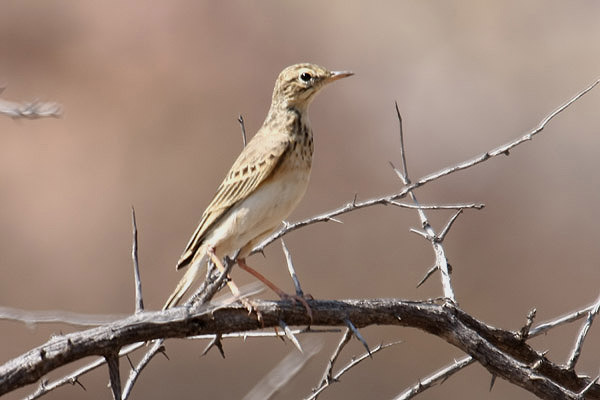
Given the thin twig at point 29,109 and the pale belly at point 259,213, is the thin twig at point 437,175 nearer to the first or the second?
the pale belly at point 259,213

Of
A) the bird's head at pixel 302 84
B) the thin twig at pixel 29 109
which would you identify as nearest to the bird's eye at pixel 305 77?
the bird's head at pixel 302 84

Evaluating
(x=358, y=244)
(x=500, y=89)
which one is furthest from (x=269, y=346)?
(x=500, y=89)

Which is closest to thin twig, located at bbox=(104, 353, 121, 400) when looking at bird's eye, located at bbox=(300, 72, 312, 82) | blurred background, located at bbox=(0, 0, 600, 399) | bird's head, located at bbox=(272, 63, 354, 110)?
bird's head, located at bbox=(272, 63, 354, 110)

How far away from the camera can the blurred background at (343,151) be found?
14375 mm

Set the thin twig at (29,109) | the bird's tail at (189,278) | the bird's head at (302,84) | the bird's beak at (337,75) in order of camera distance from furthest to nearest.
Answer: the bird's head at (302,84)
the bird's beak at (337,75)
the bird's tail at (189,278)
the thin twig at (29,109)

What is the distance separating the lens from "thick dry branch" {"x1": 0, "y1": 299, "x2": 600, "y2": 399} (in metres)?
3.46

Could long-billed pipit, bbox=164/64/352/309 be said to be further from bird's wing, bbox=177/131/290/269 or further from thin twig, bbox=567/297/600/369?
thin twig, bbox=567/297/600/369

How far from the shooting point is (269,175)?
209 inches

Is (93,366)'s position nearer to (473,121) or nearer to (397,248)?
(397,248)

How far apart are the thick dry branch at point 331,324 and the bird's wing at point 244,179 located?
3.53ft

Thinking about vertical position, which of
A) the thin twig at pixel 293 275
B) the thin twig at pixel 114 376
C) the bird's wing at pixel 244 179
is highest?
the bird's wing at pixel 244 179

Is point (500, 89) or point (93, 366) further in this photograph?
point (500, 89)

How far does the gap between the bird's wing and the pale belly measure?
0.05m

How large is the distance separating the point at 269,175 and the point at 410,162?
38.5ft
